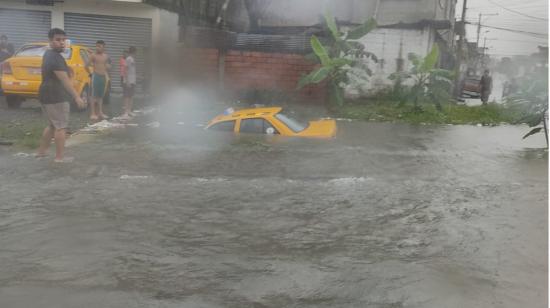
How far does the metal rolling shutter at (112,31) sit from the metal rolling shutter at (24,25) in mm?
664

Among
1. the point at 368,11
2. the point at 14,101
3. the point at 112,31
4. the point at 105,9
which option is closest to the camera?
the point at 14,101

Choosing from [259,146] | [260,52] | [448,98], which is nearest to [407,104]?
[448,98]

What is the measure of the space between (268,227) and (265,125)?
388 centimetres

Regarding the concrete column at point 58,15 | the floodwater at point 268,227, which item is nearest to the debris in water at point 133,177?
the floodwater at point 268,227

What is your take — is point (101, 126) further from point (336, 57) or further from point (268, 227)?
point (336, 57)

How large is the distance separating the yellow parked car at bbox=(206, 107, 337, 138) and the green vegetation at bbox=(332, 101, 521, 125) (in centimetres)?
554

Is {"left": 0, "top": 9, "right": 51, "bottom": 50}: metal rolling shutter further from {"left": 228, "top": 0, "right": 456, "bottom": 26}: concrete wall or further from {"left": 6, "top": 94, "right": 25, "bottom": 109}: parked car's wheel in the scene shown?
{"left": 228, "top": 0, "right": 456, "bottom": 26}: concrete wall

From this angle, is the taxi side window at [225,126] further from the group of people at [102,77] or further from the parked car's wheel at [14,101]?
the parked car's wheel at [14,101]

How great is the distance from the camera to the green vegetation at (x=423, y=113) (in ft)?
48.0

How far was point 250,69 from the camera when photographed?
54.2 feet

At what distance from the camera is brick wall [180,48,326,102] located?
16453 mm

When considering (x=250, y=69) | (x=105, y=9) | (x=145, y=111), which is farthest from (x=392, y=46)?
(x=105, y=9)

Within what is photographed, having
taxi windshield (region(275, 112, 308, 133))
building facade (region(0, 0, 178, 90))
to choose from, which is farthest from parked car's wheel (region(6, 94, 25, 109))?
taxi windshield (region(275, 112, 308, 133))

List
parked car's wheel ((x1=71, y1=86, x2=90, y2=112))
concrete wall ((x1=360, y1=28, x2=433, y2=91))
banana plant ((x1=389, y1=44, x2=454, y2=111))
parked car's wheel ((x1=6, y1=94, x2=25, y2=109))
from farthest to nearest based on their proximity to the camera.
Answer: concrete wall ((x1=360, y1=28, x2=433, y2=91)) → banana plant ((x1=389, y1=44, x2=454, y2=111)) → parked car's wheel ((x1=6, y1=94, x2=25, y2=109)) → parked car's wheel ((x1=71, y1=86, x2=90, y2=112))
